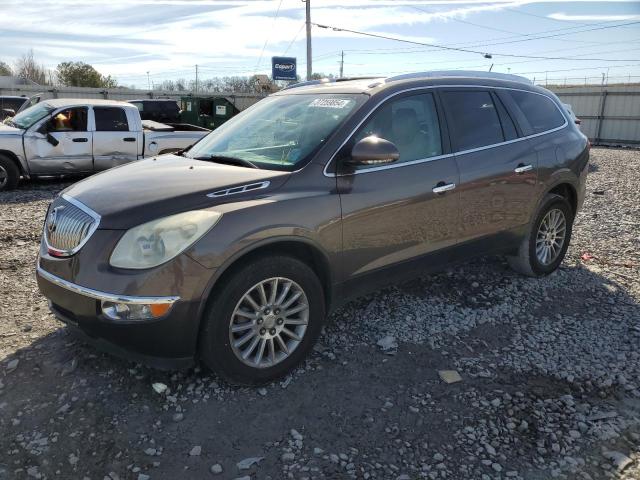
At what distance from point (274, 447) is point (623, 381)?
7.60ft

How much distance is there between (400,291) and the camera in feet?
15.4

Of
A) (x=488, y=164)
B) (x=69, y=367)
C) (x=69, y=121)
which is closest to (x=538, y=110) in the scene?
(x=488, y=164)

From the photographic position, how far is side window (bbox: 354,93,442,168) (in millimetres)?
3724

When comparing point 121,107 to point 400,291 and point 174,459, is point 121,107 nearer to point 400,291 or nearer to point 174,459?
point 400,291

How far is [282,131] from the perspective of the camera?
384 cm

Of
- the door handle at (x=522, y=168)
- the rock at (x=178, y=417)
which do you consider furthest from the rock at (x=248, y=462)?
the door handle at (x=522, y=168)

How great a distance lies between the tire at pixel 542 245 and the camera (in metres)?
4.89

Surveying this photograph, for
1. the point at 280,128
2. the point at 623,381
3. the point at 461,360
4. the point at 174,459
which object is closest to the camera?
the point at 174,459

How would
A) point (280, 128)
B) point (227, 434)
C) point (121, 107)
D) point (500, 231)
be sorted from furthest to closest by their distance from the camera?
point (121, 107)
point (500, 231)
point (280, 128)
point (227, 434)

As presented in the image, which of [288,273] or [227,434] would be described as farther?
[288,273]

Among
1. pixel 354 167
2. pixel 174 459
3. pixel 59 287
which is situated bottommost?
pixel 174 459

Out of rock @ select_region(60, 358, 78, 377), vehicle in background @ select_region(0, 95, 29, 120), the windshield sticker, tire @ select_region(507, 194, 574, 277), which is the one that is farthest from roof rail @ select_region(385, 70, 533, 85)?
vehicle in background @ select_region(0, 95, 29, 120)

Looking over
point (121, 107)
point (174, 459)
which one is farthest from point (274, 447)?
point (121, 107)

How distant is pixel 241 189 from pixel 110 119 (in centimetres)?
880
